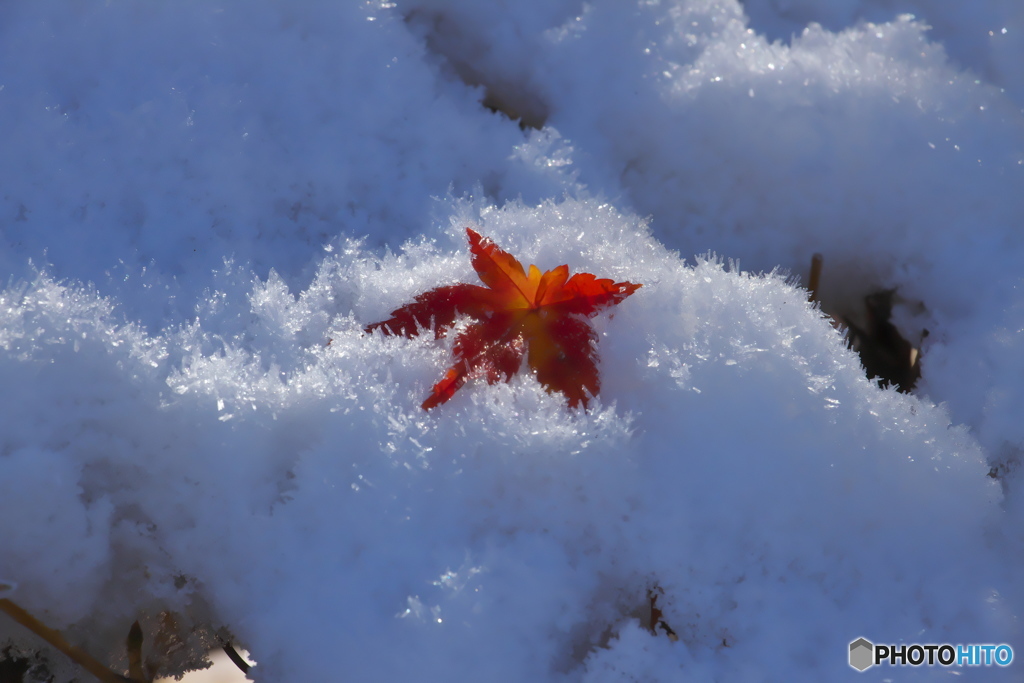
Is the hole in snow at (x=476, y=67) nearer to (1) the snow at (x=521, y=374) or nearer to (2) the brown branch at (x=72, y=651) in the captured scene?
(1) the snow at (x=521, y=374)

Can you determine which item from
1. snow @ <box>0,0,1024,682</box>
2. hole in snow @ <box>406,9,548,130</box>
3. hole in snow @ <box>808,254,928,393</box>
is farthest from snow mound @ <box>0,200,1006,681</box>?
hole in snow @ <box>406,9,548,130</box>

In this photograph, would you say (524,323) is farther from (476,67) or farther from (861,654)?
(476,67)

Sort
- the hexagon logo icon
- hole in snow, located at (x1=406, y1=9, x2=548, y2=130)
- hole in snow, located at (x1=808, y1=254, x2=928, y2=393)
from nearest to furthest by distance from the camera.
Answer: the hexagon logo icon → hole in snow, located at (x1=808, y1=254, x2=928, y2=393) → hole in snow, located at (x1=406, y1=9, x2=548, y2=130)

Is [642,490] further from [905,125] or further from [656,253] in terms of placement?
[905,125]

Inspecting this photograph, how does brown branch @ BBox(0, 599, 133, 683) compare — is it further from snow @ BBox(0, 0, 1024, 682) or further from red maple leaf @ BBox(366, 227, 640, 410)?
red maple leaf @ BBox(366, 227, 640, 410)

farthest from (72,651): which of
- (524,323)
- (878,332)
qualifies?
(878,332)

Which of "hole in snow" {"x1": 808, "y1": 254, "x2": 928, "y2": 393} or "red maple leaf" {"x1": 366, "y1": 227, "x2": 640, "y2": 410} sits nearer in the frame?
"red maple leaf" {"x1": 366, "y1": 227, "x2": 640, "y2": 410}
